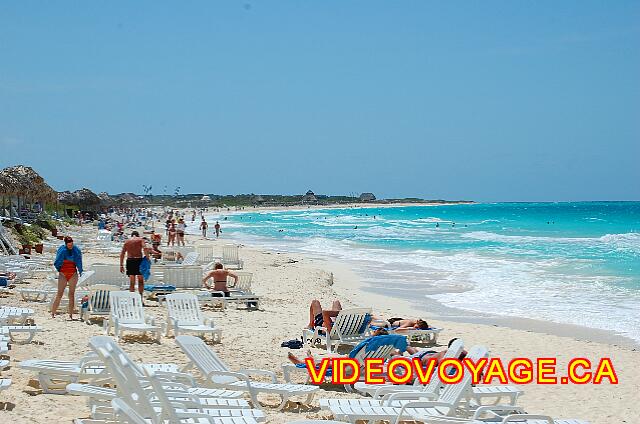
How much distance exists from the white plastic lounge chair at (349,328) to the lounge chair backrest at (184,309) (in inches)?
64.4

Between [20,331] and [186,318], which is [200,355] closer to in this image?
[20,331]

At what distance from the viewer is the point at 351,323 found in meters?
9.63

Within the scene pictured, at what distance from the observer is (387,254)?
29.9 m

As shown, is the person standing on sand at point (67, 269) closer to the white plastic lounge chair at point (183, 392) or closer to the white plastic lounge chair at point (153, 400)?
the white plastic lounge chair at point (183, 392)

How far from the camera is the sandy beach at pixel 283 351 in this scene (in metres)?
6.30

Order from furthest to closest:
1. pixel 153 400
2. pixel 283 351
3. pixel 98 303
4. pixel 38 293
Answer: pixel 38 293 → pixel 98 303 → pixel 283 351 → pixel 153 400

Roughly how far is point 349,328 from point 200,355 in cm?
312

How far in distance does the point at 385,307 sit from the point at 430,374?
791 centimetres

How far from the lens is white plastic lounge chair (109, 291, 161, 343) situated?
9.38 metres

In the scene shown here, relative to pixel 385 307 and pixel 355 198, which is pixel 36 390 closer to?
pixel 385 307

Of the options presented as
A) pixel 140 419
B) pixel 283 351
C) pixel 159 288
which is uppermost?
pixel 140 419

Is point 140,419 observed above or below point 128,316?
above

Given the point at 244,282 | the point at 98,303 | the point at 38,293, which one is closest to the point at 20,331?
the point at 98,303

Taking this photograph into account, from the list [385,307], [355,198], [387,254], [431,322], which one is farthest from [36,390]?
[355,198]
